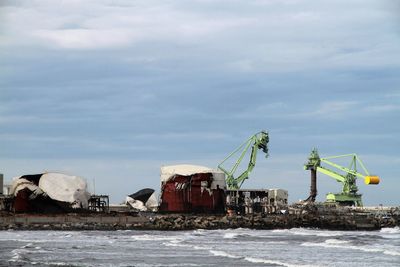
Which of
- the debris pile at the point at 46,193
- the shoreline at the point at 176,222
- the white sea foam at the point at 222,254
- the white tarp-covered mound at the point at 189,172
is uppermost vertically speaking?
the white tarp-covered mound at the point at 189,172

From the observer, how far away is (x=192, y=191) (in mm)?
91750

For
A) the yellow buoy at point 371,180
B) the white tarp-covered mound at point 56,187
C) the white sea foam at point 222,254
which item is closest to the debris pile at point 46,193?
the white tarp-covered mound at point 56,187

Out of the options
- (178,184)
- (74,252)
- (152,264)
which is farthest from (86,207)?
(152,264)

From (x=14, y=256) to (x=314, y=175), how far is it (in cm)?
8842

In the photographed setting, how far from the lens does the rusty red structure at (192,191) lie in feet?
301

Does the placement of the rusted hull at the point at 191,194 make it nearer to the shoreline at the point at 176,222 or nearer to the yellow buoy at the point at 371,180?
the shoreline at the point at 176,222

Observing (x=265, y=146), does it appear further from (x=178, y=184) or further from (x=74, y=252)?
(x=74, y=252)

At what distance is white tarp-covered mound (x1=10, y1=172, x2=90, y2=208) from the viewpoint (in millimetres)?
83000

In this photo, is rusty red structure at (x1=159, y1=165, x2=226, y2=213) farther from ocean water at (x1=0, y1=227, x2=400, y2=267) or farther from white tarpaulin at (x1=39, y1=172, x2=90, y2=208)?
ocean water at (x1=0, y1=227, x2=400, y2=267)

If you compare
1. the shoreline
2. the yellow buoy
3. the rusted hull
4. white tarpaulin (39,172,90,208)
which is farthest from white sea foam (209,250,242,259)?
the yellow buoy

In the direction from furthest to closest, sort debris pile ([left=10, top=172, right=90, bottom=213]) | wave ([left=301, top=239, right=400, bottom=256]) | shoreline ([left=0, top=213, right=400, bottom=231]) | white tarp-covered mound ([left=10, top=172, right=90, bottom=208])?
white tarp-covered mound ([left=10, top=172, right=90, bottom=208]) → debris pile ([left=10, top=172, right=90, bottom=213]) → shoreline ([left=0, top=213, right=400, bottom=231]) → wave ([left=301, top=239, right=400, bottom=256])

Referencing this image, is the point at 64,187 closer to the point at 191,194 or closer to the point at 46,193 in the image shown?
the point at 46,193

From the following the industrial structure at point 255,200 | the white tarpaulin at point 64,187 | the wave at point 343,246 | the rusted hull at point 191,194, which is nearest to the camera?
the wave at point 343,246

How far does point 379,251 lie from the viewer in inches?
2062
